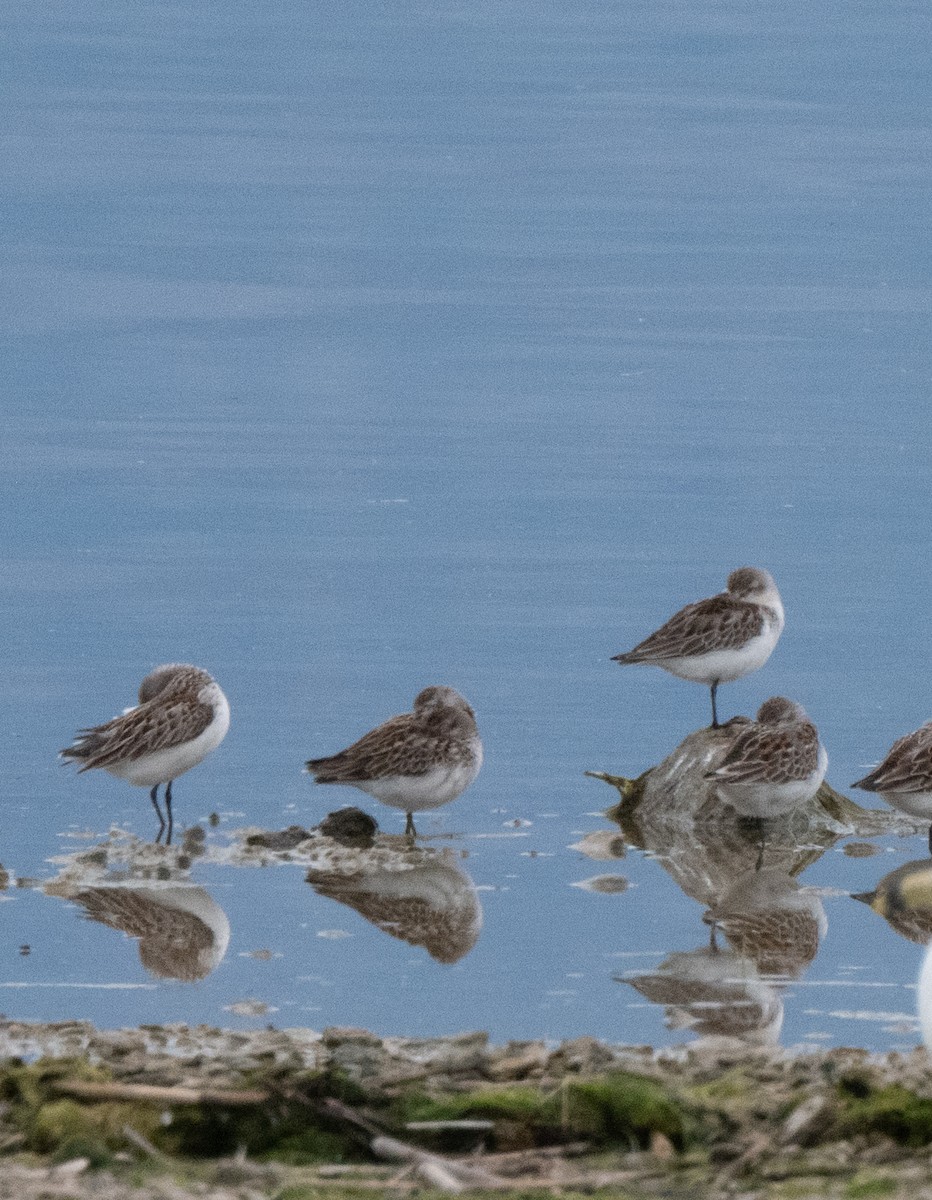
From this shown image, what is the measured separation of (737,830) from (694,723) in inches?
114

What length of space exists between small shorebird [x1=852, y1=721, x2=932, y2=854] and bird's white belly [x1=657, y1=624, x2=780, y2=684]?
140 cm

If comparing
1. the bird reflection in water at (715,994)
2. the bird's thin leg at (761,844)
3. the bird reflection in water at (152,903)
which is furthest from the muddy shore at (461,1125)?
the bird's thin leg at (761,844)

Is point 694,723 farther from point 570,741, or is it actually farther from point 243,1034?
point 243,1034

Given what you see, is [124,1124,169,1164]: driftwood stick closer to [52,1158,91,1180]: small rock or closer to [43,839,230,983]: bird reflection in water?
[52,1158,91,1180]: small rock

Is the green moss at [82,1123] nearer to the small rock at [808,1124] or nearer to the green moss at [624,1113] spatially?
the green moss at [624,1113]

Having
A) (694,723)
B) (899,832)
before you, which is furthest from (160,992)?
(694,723)

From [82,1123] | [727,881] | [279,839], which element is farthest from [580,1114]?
[279,839]

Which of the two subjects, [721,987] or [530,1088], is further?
[721,987]

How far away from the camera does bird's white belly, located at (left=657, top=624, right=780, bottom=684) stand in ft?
46.9

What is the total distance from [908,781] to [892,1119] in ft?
17.8

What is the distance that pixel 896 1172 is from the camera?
724 cm

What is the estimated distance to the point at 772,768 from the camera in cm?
1305

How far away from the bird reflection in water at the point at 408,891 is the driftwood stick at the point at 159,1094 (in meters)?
3.25

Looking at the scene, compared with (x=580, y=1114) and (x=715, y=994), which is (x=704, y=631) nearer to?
(x=715, y=994)
